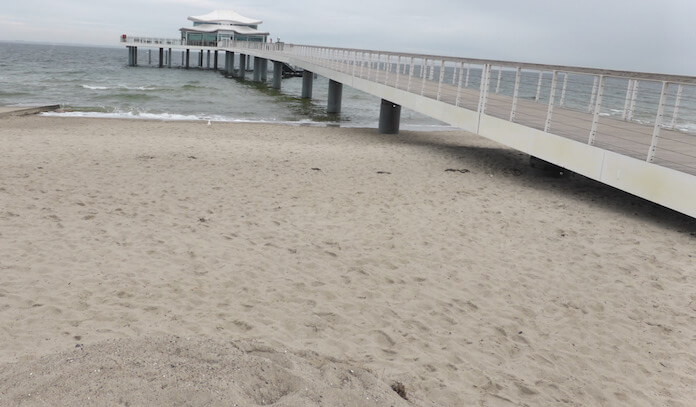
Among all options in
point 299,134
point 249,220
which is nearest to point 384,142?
point 299,134

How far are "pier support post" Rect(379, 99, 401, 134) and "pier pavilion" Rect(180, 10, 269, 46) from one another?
45833 millimetres

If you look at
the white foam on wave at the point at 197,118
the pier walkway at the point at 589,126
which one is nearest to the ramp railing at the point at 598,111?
the pier walkway at the point at 589,126

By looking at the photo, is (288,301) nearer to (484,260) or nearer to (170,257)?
(170,257)

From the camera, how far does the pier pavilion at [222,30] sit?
60416 mm

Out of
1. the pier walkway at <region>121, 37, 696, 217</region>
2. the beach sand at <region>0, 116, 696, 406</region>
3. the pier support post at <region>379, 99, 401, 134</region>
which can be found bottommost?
the beach sand at <region>0, 116, 696, 406</region>

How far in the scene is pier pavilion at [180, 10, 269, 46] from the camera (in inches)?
2379

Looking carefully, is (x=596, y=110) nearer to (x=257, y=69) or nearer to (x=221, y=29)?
(x=257, y=69)

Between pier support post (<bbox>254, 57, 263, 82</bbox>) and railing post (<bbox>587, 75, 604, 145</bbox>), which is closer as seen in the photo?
railing post (<bbox>587, 75, 604, 145</bbox>)

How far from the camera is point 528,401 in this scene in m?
3.29

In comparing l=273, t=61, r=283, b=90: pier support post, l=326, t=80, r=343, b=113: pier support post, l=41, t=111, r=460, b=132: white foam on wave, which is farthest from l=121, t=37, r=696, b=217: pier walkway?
l=273, t=61, r=283, b=90: pier support post

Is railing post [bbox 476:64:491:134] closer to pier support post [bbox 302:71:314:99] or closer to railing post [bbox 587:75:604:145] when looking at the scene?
railing post [bbox 587:75:604:145]

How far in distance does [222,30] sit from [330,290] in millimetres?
60235

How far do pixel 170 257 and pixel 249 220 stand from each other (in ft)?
4.59

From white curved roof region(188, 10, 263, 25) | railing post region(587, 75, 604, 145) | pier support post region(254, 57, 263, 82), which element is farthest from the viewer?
white curved roof region(188, 10, 263, 25)
